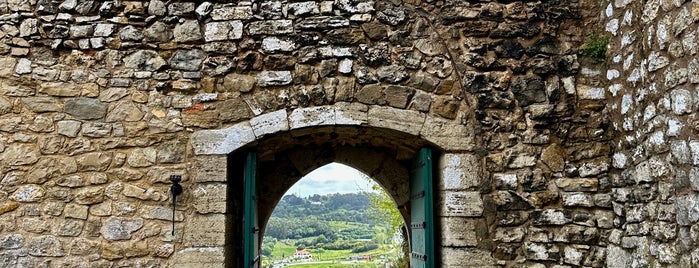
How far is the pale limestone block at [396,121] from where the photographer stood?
3635mm

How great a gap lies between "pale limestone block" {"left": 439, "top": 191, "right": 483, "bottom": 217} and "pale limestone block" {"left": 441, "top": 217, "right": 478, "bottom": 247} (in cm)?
4

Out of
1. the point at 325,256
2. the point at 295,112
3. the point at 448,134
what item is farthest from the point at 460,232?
the point at 325,256

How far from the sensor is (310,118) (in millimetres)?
3619

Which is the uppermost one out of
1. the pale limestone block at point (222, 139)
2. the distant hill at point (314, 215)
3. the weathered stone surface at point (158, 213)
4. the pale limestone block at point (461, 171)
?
the pale limestone block at point (222, 139)

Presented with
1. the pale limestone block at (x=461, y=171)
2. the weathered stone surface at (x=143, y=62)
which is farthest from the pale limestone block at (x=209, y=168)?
the pale limestone block at (x=461, y=171)

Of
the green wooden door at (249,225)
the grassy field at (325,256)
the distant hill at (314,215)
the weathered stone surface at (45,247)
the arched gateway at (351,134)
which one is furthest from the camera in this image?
the distant hill at (314,215)

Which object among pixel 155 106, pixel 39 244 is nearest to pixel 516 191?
pixel 155 106

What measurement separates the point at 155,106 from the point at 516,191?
Result: 2.49 m

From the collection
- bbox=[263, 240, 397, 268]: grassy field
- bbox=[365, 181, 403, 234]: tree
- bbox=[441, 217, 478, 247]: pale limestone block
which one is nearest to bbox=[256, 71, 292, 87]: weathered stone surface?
bbox=[441, 217, 478, 247]: pale limestone block

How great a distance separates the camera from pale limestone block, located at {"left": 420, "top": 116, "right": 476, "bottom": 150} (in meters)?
3.63

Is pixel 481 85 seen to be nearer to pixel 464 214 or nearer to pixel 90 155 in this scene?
pixel 464 214

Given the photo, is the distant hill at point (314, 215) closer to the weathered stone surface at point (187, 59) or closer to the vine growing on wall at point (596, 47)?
the weathered stone surface at point (187, 59)

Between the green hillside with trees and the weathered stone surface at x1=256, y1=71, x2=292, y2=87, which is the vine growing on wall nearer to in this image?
the weathered stone surface at x1=256, y1=71, x2=292, y2=87

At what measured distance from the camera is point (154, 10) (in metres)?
3.74
